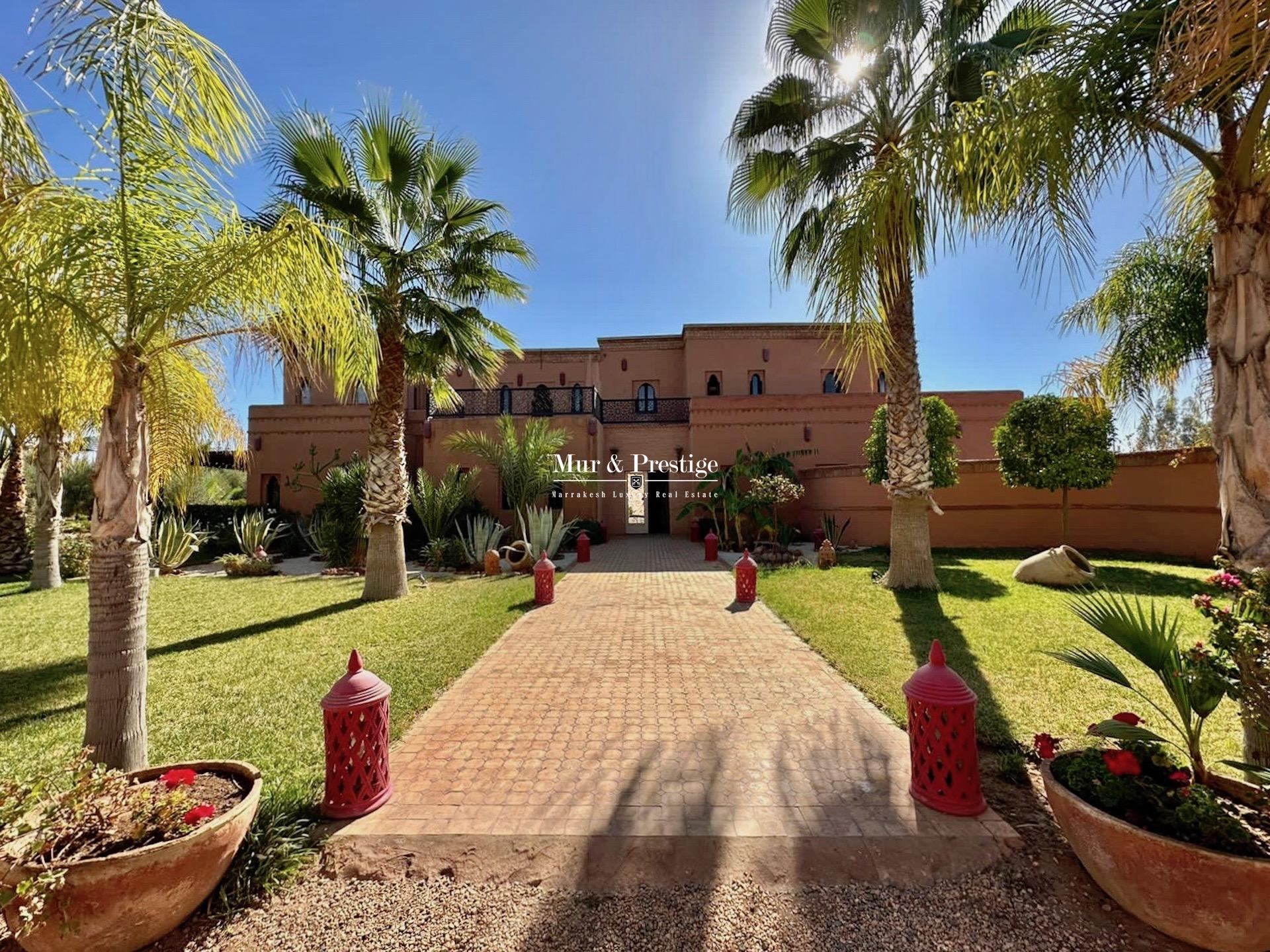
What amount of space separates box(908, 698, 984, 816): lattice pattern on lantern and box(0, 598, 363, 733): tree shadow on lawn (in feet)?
22.9

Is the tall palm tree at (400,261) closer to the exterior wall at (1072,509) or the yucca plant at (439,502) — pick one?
the yucca plant at (439,502)

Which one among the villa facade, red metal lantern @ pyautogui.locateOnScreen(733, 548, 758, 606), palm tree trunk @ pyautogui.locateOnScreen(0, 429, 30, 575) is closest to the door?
the villa facade

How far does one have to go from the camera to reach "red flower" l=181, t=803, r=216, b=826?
6.85 feet

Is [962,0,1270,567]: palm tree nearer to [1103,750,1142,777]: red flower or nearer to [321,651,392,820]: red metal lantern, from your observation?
[1103,750,1142,777]: red flower

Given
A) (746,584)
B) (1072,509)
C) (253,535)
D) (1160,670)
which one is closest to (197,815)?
(1160,670)

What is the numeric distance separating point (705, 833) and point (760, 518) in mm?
11997

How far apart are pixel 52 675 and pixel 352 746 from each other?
513cm

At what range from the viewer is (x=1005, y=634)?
5.91 meters

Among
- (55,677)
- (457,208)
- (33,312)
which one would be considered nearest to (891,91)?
(457,208)

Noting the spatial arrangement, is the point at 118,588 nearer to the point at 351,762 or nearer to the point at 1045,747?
the point at 351,762

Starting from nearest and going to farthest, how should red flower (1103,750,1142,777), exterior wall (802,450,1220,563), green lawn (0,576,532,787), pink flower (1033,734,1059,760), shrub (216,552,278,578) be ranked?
red flower (1103,750,1142,777) → pink flower (1033,734,1059,760) → green lawn (0,576,532,787) → exterior wall (802,450,1220,563) → shrub (216,552,278,578)

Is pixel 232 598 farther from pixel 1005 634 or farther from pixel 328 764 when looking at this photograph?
pixel 1005 634

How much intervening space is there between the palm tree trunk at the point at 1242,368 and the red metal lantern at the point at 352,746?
4657 millimetres

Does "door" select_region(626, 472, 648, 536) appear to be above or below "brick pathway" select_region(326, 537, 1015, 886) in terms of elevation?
above
